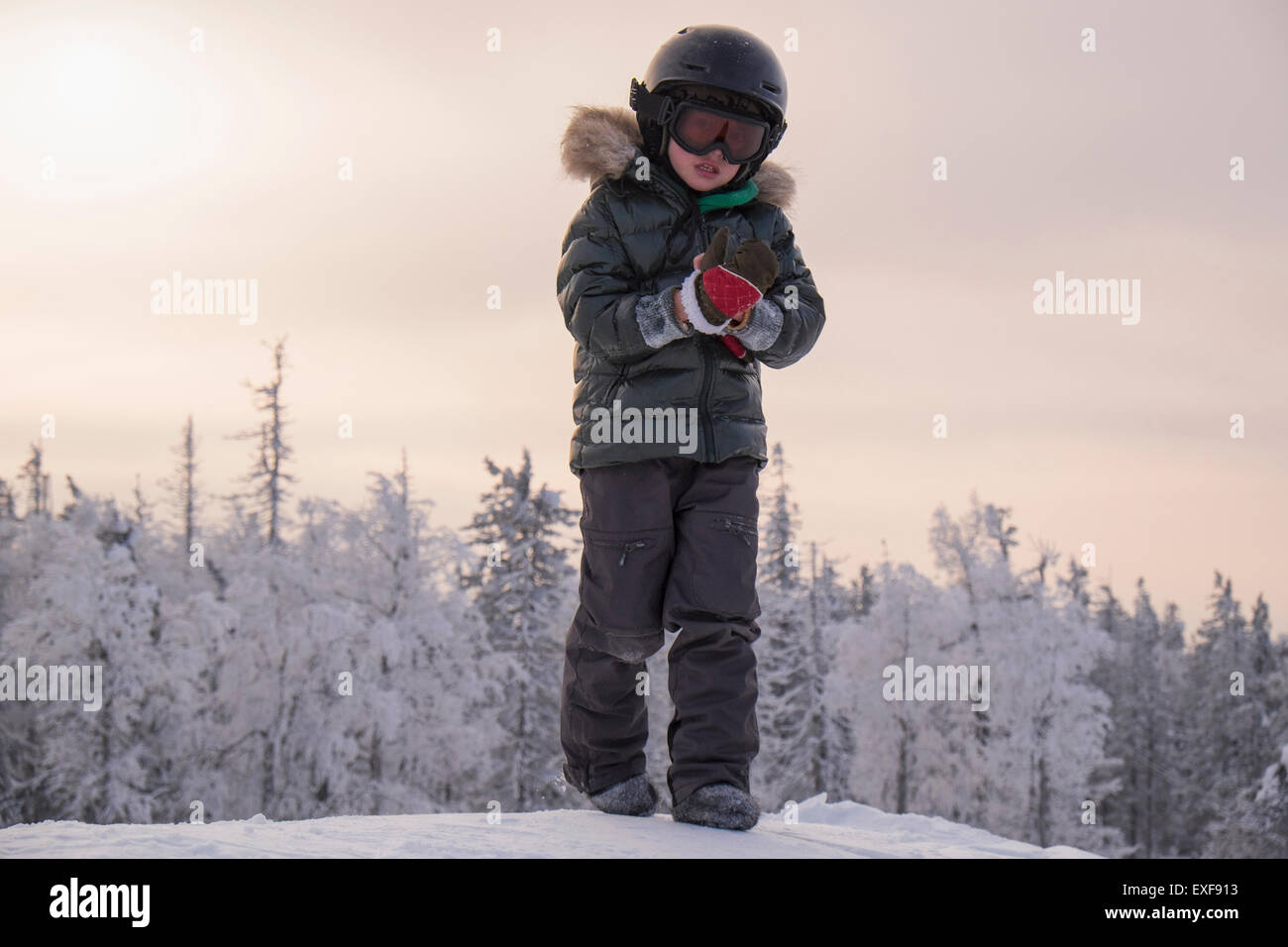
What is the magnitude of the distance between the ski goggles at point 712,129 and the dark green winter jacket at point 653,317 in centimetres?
14

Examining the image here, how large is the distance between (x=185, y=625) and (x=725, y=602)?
78.9 ft

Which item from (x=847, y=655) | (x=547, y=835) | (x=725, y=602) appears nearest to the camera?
(x=547, y=835)

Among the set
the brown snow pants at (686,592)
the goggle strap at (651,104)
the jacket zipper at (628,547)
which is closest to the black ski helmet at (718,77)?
the goggle strap at (651,104)

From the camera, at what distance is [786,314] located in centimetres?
373

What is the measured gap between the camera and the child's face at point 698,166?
12.7 ft

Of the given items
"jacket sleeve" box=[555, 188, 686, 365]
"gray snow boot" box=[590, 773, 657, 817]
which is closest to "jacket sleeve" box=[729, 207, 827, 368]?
"jacket sleeve" box=[555, 188, 686, 365]

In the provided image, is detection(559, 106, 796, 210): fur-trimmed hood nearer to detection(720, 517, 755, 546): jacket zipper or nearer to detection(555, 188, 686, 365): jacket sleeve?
detection(555, 188, 686, 365): jacket sleeve

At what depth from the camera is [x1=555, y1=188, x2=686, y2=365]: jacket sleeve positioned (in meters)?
3.56

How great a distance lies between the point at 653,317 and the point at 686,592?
0.91m

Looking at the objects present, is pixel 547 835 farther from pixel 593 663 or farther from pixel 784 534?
pixel 784 534

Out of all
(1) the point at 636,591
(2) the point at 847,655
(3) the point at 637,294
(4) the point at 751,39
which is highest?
(4) the point at 751,39

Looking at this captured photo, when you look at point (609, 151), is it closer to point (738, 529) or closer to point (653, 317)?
point (653, 317)
